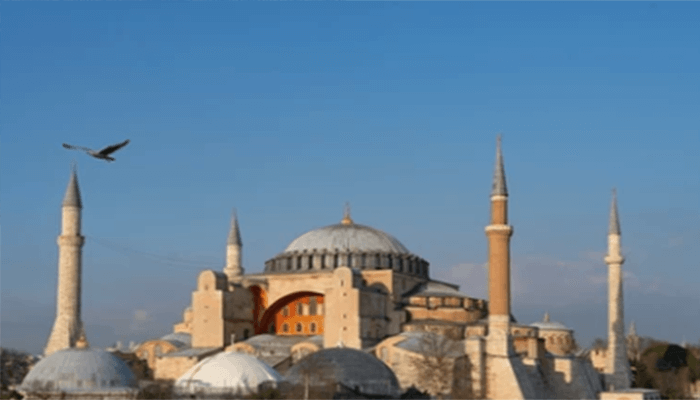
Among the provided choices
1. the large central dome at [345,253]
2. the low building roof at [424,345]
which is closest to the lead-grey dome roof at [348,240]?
the large central dome at [345,253]

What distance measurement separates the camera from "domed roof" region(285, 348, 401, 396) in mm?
31344

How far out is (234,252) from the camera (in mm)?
45312

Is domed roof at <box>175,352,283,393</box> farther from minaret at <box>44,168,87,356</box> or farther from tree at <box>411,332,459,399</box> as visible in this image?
minaret at <box>44,168,87,356</box>

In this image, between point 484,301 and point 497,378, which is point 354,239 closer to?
point 484,301

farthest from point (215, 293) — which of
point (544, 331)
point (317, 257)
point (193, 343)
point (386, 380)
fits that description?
point (544, 331)

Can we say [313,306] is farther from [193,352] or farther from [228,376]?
[228,376]

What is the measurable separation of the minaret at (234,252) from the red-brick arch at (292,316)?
4.21 m

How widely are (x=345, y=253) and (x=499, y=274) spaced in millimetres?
7394

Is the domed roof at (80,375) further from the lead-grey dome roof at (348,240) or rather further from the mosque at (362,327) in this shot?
the lead-grey dome roof at (348,240)

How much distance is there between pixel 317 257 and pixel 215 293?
191 inches

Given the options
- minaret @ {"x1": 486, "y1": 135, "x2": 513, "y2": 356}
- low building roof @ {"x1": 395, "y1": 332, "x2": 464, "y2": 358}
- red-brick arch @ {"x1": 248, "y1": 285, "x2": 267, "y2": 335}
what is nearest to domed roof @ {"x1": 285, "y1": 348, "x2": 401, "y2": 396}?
low building roof @ {"x1": 395, "y1": 332, "x2": 464, "y2": 358}

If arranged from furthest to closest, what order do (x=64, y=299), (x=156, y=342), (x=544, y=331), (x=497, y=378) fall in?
(x=544, y=331), (x=156, y=342), (x=64, y=299), (x=497, y=378)

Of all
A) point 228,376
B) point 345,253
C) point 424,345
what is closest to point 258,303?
point 345,253

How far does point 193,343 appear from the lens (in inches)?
1511
